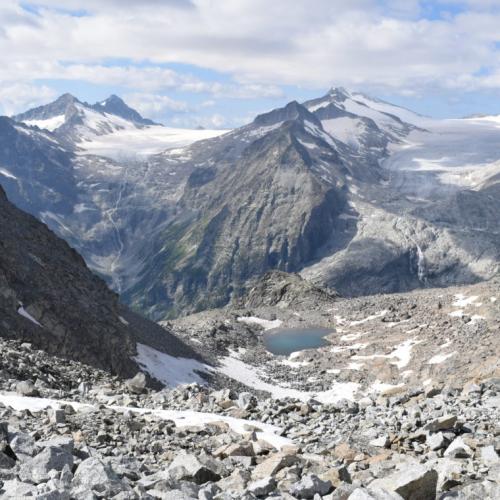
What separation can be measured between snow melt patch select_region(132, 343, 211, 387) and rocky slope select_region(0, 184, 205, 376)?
3.02 feet

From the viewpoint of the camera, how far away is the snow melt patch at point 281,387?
8944 centimetres

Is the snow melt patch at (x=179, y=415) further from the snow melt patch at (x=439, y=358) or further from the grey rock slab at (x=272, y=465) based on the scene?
the snow melt patch at (x=439, y=358)

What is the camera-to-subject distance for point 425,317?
404 feet

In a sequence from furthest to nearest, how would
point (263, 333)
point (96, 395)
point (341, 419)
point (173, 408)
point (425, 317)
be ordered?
point (263, 333) → point (425, 317) → point (96, 395) → point (173, 408) → point (341, 419)

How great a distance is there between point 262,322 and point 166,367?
7074cm

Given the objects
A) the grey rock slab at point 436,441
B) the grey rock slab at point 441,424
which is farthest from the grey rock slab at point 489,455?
the grey rock slab at point 441,424

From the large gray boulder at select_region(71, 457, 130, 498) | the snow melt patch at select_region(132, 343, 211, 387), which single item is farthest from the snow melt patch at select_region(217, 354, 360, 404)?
the large gray boulder at select_region(71, 457, 130, 498)

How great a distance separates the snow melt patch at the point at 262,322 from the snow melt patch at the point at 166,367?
5828 centimetres

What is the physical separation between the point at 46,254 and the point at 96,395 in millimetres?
48965

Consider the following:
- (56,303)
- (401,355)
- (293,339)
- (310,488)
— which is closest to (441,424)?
(310,488)

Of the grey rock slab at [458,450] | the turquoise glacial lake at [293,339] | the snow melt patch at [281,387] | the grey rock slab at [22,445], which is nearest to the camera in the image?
the grey rock slab at [22,445]

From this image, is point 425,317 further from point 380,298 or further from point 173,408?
point 173,408

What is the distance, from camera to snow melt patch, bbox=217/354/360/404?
8944 cm

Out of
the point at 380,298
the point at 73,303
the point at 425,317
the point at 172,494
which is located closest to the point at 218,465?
the point at 172,494
